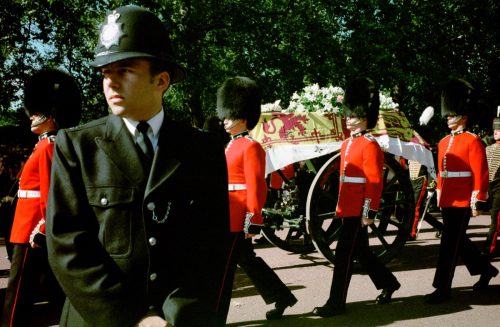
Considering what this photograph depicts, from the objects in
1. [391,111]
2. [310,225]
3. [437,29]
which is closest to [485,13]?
[437,29]

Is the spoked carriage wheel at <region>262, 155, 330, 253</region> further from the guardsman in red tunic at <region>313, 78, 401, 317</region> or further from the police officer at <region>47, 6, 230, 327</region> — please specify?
the police officer at <region>47, 6, 230, 327</region>

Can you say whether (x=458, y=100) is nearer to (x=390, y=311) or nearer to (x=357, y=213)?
(x=357, y=213)

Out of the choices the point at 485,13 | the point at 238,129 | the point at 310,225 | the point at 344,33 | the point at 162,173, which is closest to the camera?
the point at 162,173

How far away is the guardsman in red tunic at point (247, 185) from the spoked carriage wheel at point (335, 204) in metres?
1.59

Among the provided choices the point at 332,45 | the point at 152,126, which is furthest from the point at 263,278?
the point at 332,45

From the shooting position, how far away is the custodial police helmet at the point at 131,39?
72.7 inches

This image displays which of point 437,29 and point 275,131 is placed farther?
point 437,29

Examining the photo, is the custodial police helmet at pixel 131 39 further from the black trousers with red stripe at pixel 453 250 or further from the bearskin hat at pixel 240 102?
the black trousers with red stripe at pixel 453 250

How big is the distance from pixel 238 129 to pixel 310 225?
194cm

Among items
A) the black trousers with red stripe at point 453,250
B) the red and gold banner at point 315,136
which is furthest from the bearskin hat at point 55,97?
the black trousers with red stripe at point 453,250

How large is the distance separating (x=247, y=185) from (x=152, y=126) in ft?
7.69

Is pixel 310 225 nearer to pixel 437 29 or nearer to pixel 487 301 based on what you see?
pixel 487 301

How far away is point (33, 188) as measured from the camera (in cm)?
392

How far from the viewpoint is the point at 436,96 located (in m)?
19.8
